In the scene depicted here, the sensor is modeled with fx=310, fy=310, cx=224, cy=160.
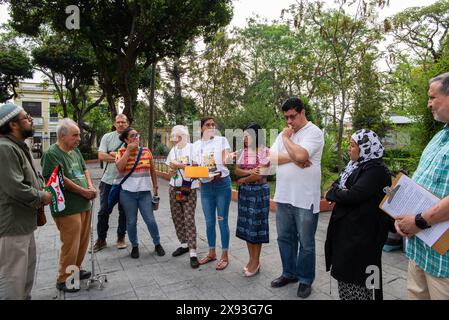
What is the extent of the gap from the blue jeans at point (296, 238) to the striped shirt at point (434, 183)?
973 mm

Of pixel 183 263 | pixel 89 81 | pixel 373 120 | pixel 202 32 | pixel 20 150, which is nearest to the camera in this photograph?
pixel 20 150

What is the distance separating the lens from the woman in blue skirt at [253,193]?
3336mm

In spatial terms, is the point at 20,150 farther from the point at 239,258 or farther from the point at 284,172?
the point at 239,258

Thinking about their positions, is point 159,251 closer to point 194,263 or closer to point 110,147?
point 194,263

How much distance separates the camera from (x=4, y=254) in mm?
2383

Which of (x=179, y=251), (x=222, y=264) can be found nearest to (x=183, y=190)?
(x=179, y=251)

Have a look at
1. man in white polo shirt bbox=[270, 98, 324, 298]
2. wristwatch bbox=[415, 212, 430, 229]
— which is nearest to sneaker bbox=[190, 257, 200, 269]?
man in white polo shirt bbox=[270, 98, 324, 298]

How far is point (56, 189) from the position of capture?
285 cm

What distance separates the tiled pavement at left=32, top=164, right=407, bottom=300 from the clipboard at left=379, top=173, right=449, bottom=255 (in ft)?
4.69

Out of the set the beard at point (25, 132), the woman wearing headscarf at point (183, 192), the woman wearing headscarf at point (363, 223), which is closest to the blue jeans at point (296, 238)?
the woman wearing headscarf at point (363, 223)

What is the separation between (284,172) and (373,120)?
8.81 meters

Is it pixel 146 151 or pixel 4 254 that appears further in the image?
pixel 146 151

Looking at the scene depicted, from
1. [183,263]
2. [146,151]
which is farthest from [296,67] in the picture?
[183,263]

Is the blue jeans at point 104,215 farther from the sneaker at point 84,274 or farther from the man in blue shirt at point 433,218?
the man in blue shirt at point 433,218
